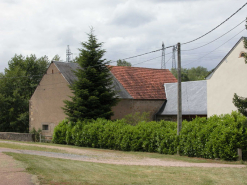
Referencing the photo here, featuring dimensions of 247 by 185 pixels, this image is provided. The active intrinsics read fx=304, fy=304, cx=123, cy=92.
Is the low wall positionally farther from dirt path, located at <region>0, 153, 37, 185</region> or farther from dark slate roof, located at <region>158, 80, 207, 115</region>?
dirt path, located at <region>0, 153, 37, 185</region>

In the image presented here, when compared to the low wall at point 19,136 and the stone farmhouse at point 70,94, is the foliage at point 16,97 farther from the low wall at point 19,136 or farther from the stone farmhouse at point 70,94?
the low wall at point 19,136

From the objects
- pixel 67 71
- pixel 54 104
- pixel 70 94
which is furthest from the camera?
pixel 54 104

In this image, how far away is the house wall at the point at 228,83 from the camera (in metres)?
20.6

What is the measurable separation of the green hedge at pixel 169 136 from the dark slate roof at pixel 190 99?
34.2 feet

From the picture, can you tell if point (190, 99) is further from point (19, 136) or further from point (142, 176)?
point (142, 176)

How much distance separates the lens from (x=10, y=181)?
8445 millimetres

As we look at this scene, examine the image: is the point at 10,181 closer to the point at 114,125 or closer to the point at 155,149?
the point at 155,149

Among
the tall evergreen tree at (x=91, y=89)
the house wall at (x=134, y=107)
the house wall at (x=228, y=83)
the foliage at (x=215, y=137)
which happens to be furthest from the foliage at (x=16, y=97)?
the foliage at (x=215, y=137)

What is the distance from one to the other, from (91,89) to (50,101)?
364 inches

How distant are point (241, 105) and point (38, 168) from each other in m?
10.8

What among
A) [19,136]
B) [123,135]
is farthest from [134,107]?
[19,136]

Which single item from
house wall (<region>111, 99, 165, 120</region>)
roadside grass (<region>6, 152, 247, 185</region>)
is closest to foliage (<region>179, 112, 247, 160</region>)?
roadside grass (<region>6, 152, 247, 185</region>)

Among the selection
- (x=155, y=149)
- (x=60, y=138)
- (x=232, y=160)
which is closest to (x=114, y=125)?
(x=155, y=149)

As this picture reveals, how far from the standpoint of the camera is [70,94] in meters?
31.2
